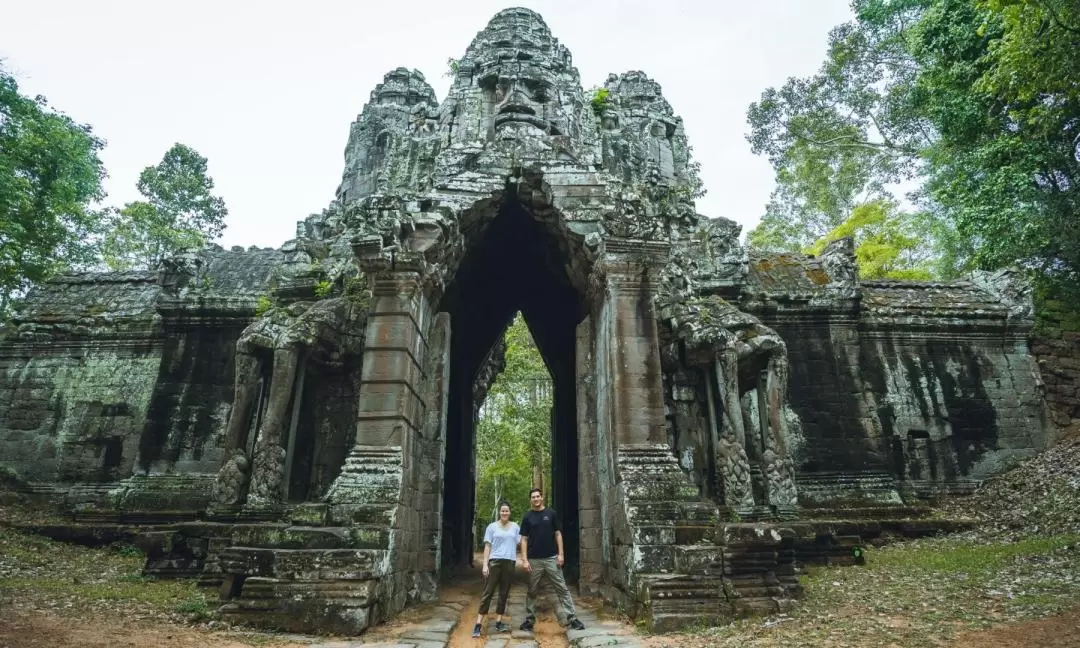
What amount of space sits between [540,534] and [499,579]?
646 millimetres

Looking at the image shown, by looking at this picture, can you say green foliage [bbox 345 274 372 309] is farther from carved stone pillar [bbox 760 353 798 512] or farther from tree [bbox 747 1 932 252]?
tree [bbox 747 1 932 252]

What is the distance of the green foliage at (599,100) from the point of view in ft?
42.0

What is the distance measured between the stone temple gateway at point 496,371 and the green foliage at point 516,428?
9272 mm

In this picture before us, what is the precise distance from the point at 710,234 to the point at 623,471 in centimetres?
621

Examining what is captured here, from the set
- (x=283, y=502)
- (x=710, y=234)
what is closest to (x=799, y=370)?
(x=710, y=234)

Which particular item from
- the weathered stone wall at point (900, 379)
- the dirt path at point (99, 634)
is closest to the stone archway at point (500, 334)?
the weathered stone wall at point (900, 379)

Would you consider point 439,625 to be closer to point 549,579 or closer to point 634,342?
point 549,579

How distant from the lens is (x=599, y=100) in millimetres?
12953

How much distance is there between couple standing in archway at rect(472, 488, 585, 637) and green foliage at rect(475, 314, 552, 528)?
1677 centimetres

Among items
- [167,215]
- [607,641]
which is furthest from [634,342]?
[167,215]

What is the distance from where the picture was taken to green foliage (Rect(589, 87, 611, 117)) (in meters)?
12.8

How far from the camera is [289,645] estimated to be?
209 inches

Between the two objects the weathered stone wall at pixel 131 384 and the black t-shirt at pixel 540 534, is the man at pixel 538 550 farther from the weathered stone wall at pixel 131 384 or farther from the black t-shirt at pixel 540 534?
the weathered stone wall at pixel 131 384

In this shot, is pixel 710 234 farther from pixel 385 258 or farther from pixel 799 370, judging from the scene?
pixel 385 258
